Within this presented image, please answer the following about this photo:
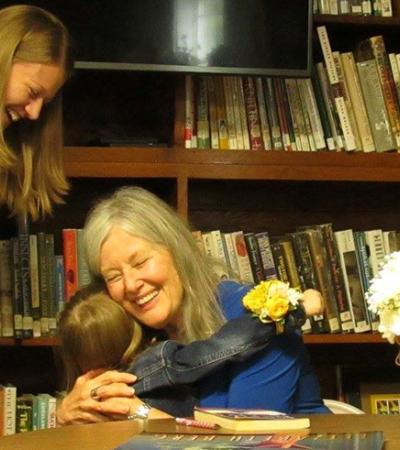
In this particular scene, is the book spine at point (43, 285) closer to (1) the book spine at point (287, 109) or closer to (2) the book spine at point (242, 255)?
(2) the book spine at point (242, 255)

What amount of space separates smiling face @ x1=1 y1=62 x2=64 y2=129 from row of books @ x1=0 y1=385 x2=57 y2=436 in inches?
30.1

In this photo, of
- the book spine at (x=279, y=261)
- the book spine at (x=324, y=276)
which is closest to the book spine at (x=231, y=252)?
the book spine at (x=279, y=261)

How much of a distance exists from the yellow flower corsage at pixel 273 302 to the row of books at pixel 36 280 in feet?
2.83

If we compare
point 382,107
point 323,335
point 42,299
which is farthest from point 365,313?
point 42,299

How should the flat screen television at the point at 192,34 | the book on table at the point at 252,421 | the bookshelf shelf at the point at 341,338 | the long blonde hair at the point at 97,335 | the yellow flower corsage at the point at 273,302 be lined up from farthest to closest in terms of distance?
the bookshelf shelf at the point at 341,338, the flat screen television at the point at 192,34, the long blonde hair at the point at 97,335, the yellow flower corsage at the point at 273,302, the book on table at the point at 252,421

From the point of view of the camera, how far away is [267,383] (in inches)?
67.7

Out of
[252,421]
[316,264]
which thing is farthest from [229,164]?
[252,421]

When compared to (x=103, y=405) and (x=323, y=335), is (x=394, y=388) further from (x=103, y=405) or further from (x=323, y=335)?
(x=103, y=405)

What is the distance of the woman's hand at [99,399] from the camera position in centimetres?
173

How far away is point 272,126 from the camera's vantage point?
8.43 feet

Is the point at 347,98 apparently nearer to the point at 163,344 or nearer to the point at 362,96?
the point at 362,96

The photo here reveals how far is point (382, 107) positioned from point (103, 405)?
1283mm

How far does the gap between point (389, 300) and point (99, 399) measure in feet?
2.33

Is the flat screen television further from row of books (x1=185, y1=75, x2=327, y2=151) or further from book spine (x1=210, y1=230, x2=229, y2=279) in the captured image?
book spine (x1=210, y1=230, x2=229, y2=279)
